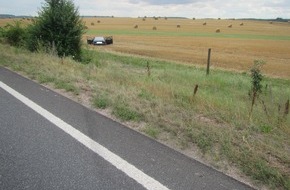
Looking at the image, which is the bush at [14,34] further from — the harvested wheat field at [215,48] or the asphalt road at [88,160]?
the asphalt road at [88,160]

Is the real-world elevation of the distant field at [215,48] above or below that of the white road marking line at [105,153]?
below

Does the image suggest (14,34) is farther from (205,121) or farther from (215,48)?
(215,48)

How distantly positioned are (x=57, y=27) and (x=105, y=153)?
14332mm

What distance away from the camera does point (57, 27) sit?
17500 mm

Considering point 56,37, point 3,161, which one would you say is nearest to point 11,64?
point 56,37

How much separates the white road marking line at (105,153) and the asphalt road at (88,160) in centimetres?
1

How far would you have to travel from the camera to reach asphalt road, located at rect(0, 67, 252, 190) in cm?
362

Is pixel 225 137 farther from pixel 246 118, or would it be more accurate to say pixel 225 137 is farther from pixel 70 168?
pixel 70 168

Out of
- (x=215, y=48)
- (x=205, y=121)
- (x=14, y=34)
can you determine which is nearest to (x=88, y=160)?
(x=205, y=121)

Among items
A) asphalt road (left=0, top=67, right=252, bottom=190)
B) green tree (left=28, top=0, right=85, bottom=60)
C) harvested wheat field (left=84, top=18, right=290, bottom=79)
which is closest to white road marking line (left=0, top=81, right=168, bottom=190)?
asphalt road (left=0, top=67, right=252, bottom=190)

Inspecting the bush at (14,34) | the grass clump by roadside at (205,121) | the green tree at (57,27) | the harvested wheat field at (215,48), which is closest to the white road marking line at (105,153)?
the grass clump by roadside at (205,121)

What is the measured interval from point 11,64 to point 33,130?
8.20 meters

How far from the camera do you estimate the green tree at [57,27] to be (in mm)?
17344

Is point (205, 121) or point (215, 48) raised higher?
point (205, 121)
